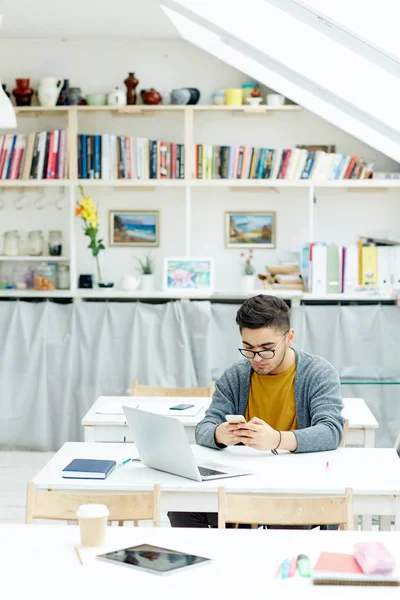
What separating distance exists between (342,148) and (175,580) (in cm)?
540

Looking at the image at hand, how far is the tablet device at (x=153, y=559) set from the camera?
6.98ft

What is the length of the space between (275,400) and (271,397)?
2 cm

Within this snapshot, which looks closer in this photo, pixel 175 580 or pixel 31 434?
pixel 175 580

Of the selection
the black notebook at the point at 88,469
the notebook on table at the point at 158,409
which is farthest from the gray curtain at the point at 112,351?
the black notebook at the point at 88,469

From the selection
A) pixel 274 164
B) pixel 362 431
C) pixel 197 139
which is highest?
pixel 197 139

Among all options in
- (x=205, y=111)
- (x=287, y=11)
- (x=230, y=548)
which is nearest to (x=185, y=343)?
(x=205, y=111)

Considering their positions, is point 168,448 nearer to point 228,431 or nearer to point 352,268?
point 228,431

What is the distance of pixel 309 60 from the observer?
4270 mm

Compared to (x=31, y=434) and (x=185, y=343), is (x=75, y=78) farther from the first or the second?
(x=31, y=434)

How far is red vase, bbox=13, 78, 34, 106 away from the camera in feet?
22.7

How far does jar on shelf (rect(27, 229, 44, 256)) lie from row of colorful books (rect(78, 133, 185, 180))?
25.5 inches

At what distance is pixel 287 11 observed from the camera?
337 centimetres

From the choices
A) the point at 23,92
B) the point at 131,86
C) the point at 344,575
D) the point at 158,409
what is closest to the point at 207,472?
the point at 344,575

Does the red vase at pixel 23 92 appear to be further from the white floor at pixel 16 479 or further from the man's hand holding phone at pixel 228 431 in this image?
the man's hand holding phone at pixel 228 431
